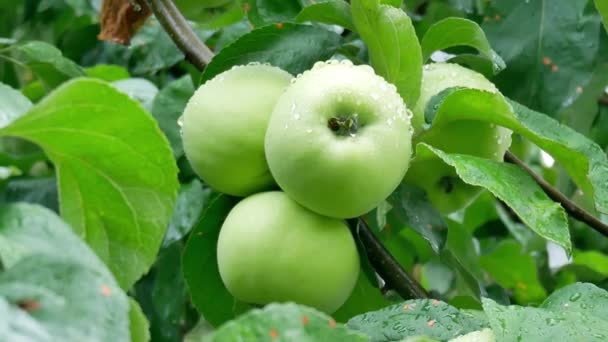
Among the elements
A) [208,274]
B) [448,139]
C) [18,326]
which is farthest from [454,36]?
[18,326]

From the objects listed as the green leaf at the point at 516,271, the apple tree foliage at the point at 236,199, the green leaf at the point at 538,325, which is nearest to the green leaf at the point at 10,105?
the apple tree foliage at the point at 236,199

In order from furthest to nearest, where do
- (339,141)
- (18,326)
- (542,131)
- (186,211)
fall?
(186,211) < (542,131) < (339,141) < (18,326)

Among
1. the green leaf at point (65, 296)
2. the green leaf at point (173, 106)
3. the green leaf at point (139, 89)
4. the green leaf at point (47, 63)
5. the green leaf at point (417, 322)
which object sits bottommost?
the green leaf at point (139, 89)

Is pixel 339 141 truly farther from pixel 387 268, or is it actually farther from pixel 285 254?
pixel 387 268

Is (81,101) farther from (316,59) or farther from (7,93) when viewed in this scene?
(316,59)

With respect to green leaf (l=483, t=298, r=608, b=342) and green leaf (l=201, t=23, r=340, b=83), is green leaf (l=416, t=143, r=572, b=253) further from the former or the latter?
green leaf (l=201, t=23, r=340, b=83)

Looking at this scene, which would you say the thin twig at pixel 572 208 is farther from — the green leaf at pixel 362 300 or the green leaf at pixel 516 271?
the green leaf at pixel 516 271
